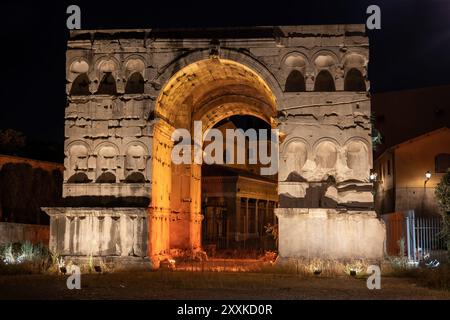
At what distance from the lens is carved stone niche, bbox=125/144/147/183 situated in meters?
20.2

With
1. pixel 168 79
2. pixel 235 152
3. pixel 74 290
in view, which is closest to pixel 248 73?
pixel 168 79

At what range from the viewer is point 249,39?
20172 millimetres

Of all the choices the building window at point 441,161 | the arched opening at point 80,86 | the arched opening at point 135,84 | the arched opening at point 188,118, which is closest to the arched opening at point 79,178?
the arched opening at point 188,118

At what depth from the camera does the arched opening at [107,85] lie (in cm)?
2074

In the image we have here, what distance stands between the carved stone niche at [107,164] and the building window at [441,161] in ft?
66.6

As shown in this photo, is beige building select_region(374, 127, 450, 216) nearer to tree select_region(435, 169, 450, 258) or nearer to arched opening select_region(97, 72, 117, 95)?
tree select_region(435, 169, 450, 258)

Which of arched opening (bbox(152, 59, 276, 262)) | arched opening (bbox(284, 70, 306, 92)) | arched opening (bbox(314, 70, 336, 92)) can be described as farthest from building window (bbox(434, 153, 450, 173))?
arched opening (bbox(284, 70, 306, 92))

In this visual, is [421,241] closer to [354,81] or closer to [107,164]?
[354,81]

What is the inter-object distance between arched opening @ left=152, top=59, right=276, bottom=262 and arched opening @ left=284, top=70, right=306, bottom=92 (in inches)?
26.5

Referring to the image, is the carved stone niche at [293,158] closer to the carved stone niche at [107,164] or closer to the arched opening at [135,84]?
the arched opening at [135,84]

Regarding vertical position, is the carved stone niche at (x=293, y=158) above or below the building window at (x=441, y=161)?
below

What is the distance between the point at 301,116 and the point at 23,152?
2220cm

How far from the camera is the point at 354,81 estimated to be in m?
20.0

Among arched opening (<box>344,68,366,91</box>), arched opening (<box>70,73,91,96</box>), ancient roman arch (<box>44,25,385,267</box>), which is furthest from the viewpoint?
arched opening (<box>70,73,91,96</box>)
